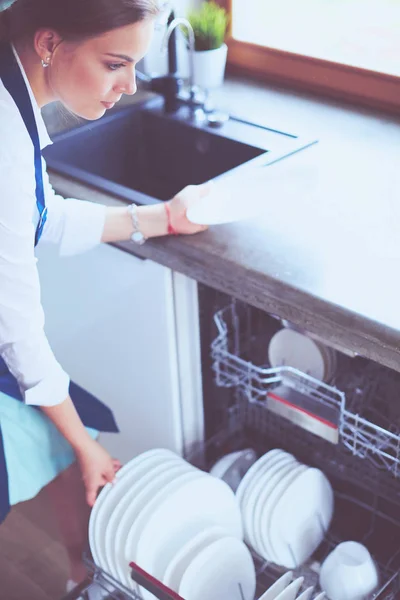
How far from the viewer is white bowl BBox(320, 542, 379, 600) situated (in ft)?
3.79

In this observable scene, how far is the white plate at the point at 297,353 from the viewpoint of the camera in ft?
4.35

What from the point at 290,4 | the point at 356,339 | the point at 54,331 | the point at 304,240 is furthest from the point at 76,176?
the point at 290,4

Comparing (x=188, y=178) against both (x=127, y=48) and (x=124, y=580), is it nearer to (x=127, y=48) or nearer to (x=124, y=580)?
(x=127, y=48)

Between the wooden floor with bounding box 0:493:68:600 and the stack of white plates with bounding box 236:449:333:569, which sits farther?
the wooden floor with bounding box 0:493:68:600

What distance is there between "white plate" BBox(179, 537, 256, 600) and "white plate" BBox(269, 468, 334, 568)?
61 mm

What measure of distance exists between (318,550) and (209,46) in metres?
1.18

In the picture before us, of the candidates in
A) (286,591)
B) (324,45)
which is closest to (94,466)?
A: (286,591)

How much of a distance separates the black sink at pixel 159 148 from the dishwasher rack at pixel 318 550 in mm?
555

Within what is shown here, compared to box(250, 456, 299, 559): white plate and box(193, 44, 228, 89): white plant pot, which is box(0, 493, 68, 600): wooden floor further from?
box(193, 44, 228, 89): white plant pot

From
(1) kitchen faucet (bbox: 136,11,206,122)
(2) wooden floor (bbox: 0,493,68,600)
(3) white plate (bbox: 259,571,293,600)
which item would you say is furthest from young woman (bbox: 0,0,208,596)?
(2) wooden floor (bbox: 0,493,68,600)

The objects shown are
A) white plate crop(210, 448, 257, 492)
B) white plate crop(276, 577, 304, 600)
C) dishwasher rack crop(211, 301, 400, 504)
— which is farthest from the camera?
white plate crop(210, 448, 257, 492)

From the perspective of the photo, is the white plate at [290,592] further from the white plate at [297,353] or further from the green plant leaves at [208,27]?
the green plant leaves at [208,27]

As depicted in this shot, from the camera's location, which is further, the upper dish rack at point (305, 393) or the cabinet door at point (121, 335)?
the cabinet door at point (121, 335)

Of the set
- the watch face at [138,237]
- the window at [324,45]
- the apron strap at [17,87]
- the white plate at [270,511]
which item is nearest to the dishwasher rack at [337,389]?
the white plate at [270,511]
